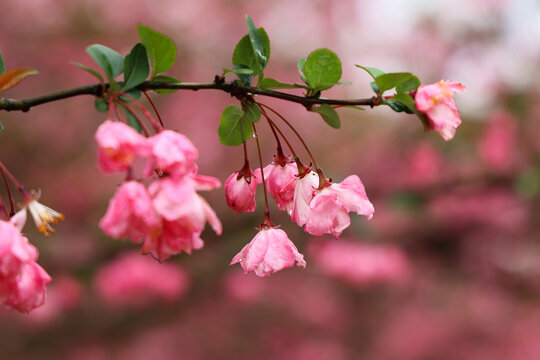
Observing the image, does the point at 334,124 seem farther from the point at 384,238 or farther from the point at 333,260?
the point at 384,238

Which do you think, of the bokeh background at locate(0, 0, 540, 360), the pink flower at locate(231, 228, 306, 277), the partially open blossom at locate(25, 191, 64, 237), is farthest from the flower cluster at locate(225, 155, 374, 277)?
the bokeh background at locate(0, 0, 540, 360)

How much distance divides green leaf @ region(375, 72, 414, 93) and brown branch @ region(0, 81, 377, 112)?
0.8 inches

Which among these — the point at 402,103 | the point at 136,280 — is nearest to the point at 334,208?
the point at 402,103

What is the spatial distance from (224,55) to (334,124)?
300 centimetres

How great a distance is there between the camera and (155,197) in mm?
515

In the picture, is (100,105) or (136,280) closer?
(100,105)

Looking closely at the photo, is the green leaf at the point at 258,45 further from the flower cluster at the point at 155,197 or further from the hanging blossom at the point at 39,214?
the hanging blossom at the point at 39,214

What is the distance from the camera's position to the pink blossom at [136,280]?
2.85 metres

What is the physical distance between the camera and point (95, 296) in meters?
3.40

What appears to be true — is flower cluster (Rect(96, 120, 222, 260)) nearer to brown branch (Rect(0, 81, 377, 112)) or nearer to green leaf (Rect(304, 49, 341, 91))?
brown branch (Rect(0, 81, 377, 112))

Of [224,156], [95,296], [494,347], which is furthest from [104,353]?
[494,347]

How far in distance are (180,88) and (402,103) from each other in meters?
0.26

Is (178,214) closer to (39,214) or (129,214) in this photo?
Answer: (129,214)

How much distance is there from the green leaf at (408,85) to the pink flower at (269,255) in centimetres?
23
